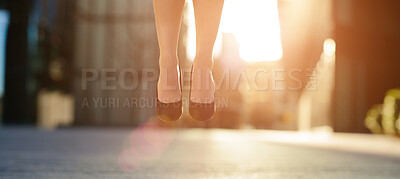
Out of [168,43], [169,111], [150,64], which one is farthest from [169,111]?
[150,64]

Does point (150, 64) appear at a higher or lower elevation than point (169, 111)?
higher

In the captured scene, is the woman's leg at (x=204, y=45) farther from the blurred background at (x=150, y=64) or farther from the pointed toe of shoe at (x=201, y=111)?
the blurred background at (x=150, y=64)

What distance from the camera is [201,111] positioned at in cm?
149

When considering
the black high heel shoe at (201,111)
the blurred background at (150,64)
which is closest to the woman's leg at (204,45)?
the black high heel shoe at (201,111)

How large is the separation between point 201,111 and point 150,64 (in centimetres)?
895

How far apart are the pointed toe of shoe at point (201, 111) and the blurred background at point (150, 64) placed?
22.0 ft

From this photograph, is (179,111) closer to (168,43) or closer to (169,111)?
(169,111)

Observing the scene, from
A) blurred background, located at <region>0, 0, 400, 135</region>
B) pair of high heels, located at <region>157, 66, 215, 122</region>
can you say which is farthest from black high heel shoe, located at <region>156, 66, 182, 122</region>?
blurred background, located at <region>0, 0, 400, 135</region>

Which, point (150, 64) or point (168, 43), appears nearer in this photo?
point (168, 43)

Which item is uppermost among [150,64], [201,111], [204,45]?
[150,64]

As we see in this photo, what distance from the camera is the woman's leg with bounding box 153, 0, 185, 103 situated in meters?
1.39

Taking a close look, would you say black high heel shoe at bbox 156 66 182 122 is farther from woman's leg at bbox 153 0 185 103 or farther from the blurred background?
the blurred background

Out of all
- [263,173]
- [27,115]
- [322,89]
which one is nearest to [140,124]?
[27,115]

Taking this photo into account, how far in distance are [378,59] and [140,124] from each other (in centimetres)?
516
